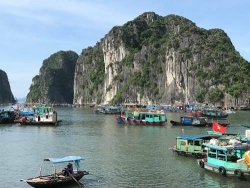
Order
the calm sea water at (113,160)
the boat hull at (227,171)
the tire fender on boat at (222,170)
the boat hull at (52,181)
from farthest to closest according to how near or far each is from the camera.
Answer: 1. the tire fender on boat at (222,170)
2. the calm sea water at (113,160)
3. the boat hull at (227,171)
4. the boat hull at (52,181)

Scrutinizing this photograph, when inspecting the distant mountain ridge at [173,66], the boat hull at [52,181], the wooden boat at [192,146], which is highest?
the distant mountain ridge at [173,66]

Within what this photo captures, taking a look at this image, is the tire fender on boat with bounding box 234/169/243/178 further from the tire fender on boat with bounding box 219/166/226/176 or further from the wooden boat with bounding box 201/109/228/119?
the wooden boat with bounding box 201/109/228/119

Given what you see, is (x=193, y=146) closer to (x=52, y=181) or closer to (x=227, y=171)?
(x=227, y=171)

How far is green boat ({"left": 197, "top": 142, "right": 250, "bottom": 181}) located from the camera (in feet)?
80.3

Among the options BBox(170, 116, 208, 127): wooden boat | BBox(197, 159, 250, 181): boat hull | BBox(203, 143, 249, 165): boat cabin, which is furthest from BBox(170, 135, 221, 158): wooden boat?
BBox(170, 116, 208, 127): wooden boat

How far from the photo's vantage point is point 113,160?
3244 cm

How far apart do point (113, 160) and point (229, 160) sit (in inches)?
402

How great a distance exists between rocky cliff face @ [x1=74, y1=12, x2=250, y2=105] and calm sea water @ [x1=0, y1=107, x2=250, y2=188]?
301 feet

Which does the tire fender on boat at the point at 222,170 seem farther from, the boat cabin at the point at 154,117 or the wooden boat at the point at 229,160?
the boat cabin at the point at 154,117

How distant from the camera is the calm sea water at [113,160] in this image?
25203 mm

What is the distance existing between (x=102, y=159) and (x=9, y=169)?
764cm

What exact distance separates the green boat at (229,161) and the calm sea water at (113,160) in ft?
1.47

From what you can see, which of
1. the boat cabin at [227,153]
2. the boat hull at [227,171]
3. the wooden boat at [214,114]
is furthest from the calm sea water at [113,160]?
the wooden boat at [214,114]

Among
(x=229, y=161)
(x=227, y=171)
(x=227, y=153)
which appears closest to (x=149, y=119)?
(x=227, y=153)
